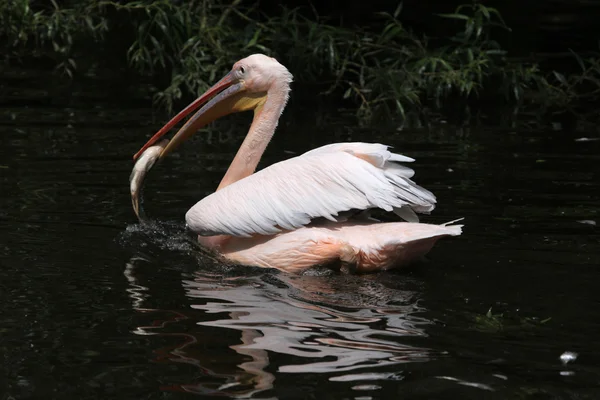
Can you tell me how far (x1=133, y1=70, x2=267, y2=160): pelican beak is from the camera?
5.31 m

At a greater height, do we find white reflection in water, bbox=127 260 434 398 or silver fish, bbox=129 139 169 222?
silver fish, bbox=129 139 169 222

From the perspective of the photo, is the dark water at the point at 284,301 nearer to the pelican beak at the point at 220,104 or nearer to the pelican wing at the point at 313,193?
the pelican wing at the point at 313,193

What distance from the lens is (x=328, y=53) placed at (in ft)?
28.6

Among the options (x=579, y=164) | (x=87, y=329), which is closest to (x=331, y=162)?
(x=87, y=329)

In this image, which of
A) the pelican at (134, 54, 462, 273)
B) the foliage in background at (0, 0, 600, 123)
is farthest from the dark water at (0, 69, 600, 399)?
the foliage in background at (0, 0, 600, 123)

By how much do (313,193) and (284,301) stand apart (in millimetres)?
616

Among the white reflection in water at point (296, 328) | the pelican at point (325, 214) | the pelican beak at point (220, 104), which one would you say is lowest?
the white reflection in water at point (296, 328)

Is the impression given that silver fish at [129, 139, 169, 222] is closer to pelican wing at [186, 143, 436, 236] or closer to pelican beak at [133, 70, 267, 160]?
pelican beak at [133, 70, 267, 160]

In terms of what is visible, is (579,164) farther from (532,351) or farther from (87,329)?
(87,329)

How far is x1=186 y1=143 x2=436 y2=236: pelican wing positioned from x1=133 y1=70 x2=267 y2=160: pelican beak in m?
0.76

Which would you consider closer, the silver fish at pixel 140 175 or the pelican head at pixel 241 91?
the silver fish at pixel 140 175

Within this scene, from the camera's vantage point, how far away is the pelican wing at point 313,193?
14.5 ft

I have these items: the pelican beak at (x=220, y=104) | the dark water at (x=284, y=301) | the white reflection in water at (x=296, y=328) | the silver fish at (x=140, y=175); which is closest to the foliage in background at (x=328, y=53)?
the dark water at (x=284, y=301)

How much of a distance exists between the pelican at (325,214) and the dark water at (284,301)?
11 centimetres
